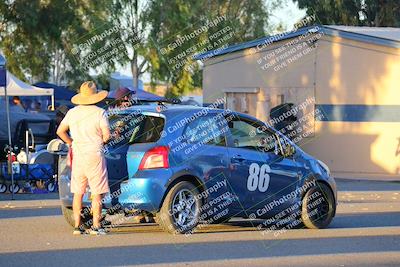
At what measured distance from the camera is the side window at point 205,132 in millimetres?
11508

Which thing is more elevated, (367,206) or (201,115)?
(201,115)

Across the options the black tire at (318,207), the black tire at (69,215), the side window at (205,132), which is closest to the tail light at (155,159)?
the side window at (205,132)

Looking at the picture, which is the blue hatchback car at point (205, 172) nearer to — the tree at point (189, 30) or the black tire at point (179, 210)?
the black tire at point (179, 210)

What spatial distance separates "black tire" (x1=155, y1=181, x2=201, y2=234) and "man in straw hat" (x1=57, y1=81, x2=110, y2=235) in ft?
2.50

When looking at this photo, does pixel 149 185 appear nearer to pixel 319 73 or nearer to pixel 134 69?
pixel 319 73

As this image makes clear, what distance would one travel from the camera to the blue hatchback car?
1111cm

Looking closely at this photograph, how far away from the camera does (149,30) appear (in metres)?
42.6

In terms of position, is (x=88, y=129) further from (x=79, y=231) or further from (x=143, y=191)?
(x=79, y=231)

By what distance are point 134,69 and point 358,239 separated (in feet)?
107

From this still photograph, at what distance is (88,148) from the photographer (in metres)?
10.9

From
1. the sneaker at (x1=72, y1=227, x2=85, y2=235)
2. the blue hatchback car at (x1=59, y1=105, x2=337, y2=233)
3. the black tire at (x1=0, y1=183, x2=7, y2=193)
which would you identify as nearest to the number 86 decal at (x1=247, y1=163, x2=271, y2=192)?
the blue hatchback car at (x1=59, y1=105, x2=337, y2=233)

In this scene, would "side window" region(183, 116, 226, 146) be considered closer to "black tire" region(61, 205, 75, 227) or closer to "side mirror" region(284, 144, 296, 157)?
"side mirror" region(284, 144, 296, 157)

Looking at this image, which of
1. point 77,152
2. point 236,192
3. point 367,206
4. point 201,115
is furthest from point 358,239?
point 367,206

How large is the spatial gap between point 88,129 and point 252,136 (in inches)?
98.1
